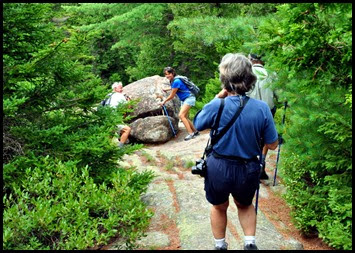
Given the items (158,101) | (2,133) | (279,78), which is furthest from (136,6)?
(2,133)

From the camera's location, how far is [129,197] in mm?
4840

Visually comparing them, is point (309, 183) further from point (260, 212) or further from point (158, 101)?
point (158, 101)

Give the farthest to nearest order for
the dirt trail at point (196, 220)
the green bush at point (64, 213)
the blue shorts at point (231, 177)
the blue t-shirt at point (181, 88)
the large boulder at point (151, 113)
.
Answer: the large boulder at point (151, 113) → the blue t-shirt at point (181, 88) → the dirt trail at point (196, 220) → the green bush at point (64, 213) → the blue shorts at point (231, 177)

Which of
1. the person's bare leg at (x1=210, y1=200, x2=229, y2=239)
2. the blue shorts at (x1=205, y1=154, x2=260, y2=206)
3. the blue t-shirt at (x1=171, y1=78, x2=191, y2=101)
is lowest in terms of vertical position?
the blue t-shirt at (x1=171, y1=78, x2=191, y2=101)

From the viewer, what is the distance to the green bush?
4281mm

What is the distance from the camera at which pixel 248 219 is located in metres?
4.34

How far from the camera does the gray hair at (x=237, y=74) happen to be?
394 centimetres

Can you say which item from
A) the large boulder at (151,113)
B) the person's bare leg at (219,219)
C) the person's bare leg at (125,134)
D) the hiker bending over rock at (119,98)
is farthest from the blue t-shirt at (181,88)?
the person's bare leg at (219,219)

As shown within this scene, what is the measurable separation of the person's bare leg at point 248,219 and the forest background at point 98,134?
0.82 metres

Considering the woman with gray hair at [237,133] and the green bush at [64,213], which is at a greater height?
the woman with gray hair at [237,133]

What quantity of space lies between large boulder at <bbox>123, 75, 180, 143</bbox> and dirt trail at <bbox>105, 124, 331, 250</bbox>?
4026 millimetres

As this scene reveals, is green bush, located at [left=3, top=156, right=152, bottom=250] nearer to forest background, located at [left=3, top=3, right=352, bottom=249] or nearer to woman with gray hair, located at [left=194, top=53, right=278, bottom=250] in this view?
forest background, located at [left=3, top=3, right=352, bottom=249]

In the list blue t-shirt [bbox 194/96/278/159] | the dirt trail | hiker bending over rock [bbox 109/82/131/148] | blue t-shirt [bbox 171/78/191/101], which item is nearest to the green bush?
the dirt trail

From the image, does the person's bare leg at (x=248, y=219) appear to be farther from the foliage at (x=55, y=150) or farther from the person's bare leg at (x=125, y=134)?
the person's bare leg at (x=125, y=134)
